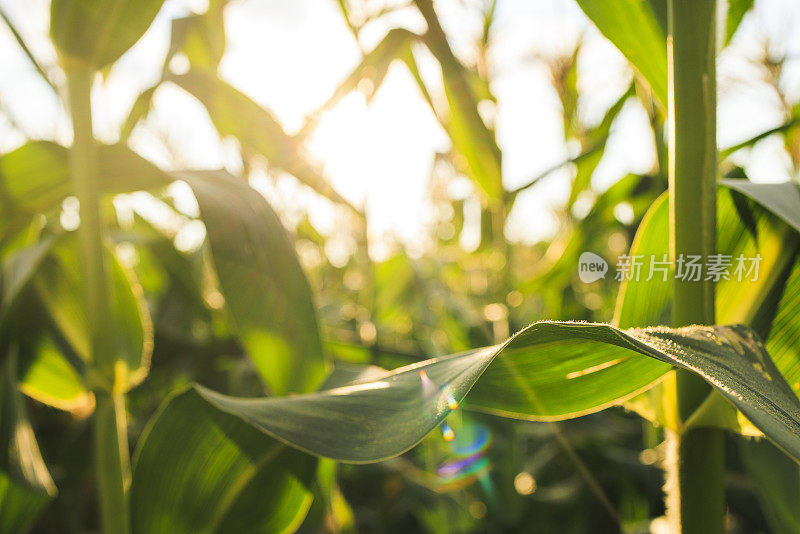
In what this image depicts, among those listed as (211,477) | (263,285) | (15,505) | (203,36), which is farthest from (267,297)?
(203,36)

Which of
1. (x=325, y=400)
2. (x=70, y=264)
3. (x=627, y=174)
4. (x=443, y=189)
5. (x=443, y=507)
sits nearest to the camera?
(x=325, y=400)

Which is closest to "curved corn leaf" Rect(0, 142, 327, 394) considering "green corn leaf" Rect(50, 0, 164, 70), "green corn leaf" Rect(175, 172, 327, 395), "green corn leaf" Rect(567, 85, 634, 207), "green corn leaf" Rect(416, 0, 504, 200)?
"green corn leaf" Rect(175, 172, 327, 395)

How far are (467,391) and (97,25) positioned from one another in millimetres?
393

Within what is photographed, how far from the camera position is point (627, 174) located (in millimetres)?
760

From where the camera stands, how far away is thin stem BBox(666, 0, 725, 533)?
256mm

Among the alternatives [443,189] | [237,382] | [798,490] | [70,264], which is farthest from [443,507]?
Result: [443,189]

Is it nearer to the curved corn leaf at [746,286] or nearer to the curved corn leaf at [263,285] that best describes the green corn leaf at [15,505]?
the curved corn leaf at [263,285]

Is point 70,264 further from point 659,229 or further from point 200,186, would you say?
point 659,229

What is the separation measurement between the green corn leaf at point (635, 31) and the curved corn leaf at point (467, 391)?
6.6 inches

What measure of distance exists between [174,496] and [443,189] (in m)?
1.67

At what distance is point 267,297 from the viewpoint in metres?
0.36

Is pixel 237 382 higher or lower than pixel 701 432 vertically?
lower

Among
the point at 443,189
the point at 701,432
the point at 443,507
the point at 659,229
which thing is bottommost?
the point at 443,507

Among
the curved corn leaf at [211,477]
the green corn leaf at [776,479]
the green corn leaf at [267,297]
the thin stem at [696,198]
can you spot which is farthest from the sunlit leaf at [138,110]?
the green corn leaf at [776,479]
